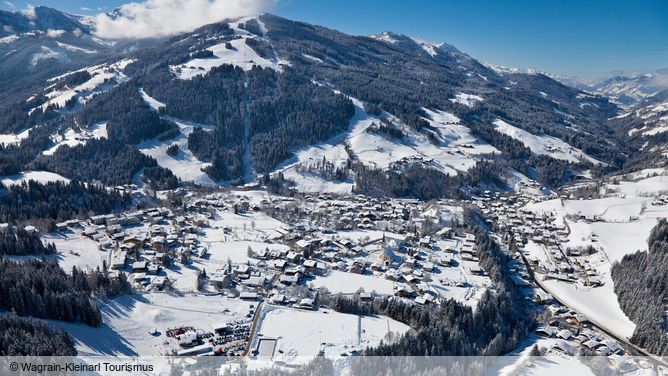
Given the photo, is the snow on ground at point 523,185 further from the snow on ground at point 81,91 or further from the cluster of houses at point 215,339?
the snow on ground at point 81,91

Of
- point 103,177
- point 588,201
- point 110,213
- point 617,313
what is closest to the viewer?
point 617,313

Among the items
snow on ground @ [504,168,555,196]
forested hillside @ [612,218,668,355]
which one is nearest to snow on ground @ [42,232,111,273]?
forested hillside @ [612,218,668,355]

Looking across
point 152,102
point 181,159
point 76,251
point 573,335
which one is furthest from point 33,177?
point 573,335

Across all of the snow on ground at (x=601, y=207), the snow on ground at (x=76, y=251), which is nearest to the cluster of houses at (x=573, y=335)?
the snow on ground at (x=601, y=207)

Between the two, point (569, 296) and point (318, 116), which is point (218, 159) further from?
point (569, 296)

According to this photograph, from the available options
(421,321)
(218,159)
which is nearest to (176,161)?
(218,159)

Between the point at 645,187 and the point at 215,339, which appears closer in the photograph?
the point at 215,339

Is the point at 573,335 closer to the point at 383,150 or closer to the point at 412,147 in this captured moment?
the point at 383,150

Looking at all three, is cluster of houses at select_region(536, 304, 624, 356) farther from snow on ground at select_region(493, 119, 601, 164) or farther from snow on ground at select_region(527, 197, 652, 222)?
snow on ground at select_region(493, 119, 601, 164)
